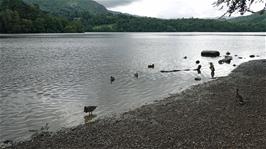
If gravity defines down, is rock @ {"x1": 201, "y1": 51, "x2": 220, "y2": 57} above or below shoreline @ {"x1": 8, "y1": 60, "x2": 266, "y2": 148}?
below

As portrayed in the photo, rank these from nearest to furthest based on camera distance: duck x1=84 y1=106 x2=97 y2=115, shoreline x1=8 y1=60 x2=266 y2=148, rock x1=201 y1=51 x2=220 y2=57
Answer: shoreline x1=8 y1=60 x2=266 y2=148 < duck x1=84 y1=106 x2=97 y2=115 < rock x1=201 y1=51 x2=220 y2=57

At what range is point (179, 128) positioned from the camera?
73.5 feet

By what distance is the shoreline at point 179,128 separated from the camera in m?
19.5

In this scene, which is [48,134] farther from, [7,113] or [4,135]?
[7,113]

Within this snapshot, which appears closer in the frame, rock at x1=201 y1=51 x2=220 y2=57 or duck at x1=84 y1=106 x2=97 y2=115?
duck at x1=84 y1=106 x2=97 y2=115

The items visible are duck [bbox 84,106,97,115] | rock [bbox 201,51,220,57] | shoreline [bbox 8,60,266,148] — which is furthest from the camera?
rock [bbox 201,51,220,57]

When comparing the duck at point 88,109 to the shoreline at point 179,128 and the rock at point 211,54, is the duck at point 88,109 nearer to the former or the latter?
the shoreline at point 179,128

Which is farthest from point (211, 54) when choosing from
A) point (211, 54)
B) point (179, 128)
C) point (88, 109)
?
Answer: point (179, 128)

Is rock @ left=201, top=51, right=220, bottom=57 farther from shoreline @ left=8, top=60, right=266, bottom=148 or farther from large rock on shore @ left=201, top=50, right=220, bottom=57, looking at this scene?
shoreline @ left=8, top=60, right=266, bottom=148

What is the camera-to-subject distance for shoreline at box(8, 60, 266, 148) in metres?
19.5

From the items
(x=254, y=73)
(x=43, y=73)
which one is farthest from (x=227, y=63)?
(x=43, y=73)

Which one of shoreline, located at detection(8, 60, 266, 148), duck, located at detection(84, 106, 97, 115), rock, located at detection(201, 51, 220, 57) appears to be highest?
shoreline, located at detection(8, 60, 266, 148)

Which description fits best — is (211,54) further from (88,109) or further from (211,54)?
(88,109)

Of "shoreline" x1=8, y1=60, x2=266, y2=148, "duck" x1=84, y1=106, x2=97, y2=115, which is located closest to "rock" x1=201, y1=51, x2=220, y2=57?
"shoreline" x1=8, y1=60, x2=266, y2=148
